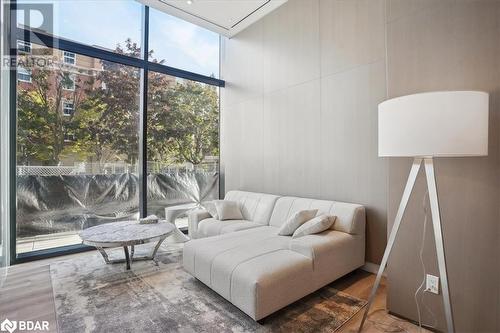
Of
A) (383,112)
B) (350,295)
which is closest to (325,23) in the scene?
(383,112)

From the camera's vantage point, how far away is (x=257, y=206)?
373 cm

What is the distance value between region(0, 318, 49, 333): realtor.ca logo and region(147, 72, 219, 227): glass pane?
2.25 m

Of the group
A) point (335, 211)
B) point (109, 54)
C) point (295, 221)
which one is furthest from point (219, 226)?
point (109, 54)

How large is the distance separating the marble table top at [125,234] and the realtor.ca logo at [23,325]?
2.48ft

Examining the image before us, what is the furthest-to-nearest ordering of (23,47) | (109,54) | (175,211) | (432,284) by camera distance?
(175,211), (109,54), (23,47), (432,284)

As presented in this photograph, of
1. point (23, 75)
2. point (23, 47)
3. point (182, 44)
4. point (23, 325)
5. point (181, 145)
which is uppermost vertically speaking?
point (182, 44)

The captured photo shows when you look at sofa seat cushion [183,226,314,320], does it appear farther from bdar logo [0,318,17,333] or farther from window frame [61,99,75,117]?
window frame [61,99,75,117]

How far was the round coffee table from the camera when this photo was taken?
2.57m

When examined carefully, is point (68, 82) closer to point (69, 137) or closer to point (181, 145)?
point (69, 137)

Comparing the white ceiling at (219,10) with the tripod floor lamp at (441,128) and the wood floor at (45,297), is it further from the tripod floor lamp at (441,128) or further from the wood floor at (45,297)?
the wood floor at (45,297)

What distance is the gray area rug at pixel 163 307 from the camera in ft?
6.15

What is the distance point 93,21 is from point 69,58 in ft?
2.15

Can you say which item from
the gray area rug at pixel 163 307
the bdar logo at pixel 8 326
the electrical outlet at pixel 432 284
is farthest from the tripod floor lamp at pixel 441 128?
the bdar logo at pixel 8 326

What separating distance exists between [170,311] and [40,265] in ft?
7.00
